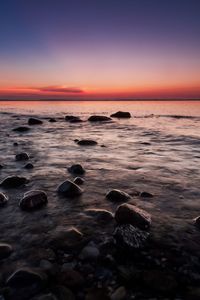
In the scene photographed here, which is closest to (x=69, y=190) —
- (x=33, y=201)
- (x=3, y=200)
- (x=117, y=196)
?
(x=33, y=201)

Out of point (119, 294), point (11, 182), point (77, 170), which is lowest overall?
point (77, 170)

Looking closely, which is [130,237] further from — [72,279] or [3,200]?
[3,200]

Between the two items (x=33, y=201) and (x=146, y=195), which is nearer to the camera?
(x=33, y=201)

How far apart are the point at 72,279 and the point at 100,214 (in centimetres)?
172

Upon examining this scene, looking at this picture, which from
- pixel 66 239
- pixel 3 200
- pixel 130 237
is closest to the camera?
pixel 130 237

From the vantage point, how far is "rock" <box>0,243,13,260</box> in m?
3.47

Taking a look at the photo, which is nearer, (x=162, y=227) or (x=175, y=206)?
(x=162, y=227)

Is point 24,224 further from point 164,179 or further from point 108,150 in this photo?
point 108,150

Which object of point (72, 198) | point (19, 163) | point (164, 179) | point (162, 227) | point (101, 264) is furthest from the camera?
point (19, 163)

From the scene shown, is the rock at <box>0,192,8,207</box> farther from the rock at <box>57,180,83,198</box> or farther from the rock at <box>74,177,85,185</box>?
the rock at <box>74,177,85,185</box>

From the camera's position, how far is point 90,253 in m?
3.52

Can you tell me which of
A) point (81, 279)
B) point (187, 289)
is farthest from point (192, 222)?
point (81, 279)

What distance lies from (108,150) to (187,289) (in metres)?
8.89

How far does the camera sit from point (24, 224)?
4.42 m
